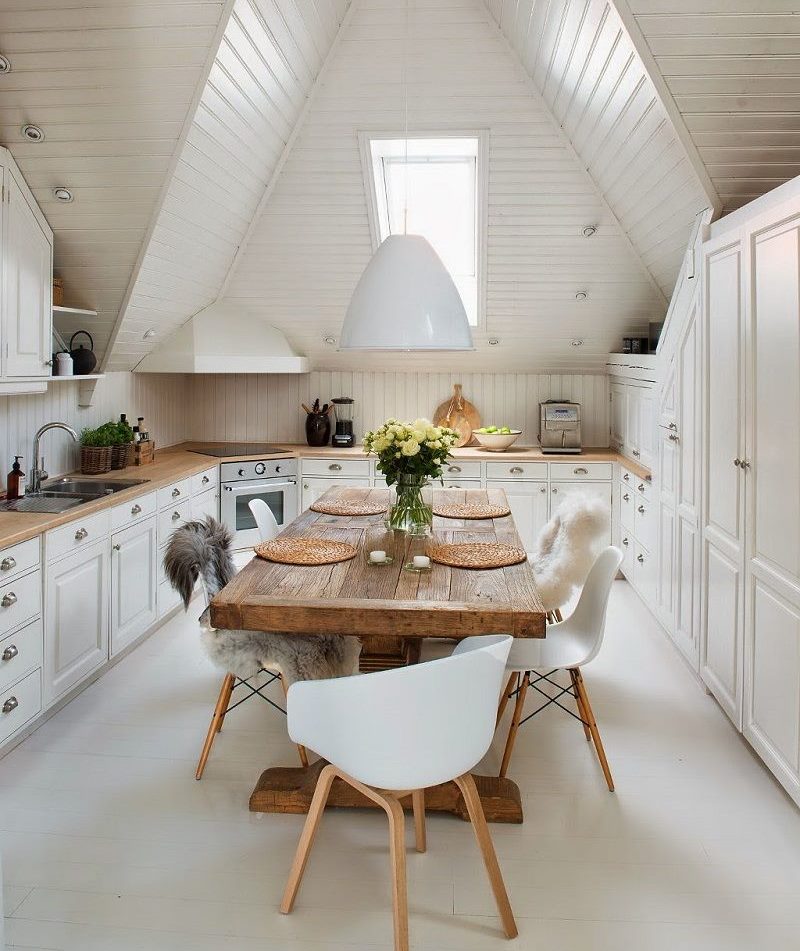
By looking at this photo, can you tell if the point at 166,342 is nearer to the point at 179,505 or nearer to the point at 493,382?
the point at 179,505

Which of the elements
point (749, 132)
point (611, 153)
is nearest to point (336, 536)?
point (749, 132)

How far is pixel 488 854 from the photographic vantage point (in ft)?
6.87

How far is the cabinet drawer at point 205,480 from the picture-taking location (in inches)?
194

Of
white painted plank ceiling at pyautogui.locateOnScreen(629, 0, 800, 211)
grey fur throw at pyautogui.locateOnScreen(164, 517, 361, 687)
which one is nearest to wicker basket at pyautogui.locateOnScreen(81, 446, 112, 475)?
grey fur throw at pyautogui.locateOnScreen(164, 517, 361, 687)

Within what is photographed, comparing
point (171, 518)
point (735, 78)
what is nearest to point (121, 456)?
point (171, 518)

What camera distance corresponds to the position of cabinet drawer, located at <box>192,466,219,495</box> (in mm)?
4938

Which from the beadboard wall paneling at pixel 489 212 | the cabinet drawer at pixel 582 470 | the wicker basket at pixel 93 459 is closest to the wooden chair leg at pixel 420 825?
the wicker basket at pixel 93 459

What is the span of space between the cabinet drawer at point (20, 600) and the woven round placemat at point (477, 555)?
1.45m

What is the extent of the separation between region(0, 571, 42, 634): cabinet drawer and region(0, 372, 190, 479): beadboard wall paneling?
3.24 feet

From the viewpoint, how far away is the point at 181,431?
246 inches

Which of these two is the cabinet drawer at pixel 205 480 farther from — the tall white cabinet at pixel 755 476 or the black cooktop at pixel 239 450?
the tall white cabinet at pixel 755 476

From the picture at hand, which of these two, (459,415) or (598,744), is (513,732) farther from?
(459,415)

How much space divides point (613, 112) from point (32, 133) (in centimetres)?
253

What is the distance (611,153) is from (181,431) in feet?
11.8
